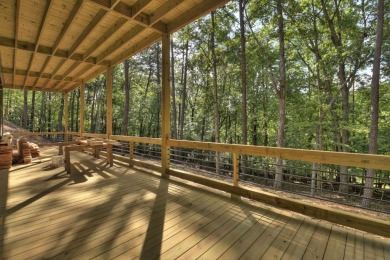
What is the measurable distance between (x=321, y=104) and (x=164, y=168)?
30.6ft

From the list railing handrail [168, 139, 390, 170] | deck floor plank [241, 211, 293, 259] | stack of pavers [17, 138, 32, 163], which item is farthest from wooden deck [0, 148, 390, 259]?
stack of pavers [17, 138, 32, 163]

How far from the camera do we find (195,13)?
3.87 metres

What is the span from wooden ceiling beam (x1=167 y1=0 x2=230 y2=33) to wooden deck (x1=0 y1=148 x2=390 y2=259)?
3.15m

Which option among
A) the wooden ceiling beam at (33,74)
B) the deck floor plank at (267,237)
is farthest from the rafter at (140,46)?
the deck floor plank at (267,237)

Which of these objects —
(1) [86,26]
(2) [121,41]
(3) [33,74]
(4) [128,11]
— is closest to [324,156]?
(4) [128,11]

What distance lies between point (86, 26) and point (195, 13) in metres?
2.51

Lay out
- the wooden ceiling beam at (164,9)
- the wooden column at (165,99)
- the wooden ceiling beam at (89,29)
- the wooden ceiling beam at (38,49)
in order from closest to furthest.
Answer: the wooden ceiling beam at (164,9) → the wooden ceiling beam at (89,29) → the wooden column at (165,99) → the wooden ceiling beam at (38,49)

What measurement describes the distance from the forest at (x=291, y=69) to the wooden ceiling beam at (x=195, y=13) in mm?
6028

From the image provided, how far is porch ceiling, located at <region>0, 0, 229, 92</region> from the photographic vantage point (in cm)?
377

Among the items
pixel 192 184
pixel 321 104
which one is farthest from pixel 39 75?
pixel 321 104

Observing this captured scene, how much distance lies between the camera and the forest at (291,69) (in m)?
9.49

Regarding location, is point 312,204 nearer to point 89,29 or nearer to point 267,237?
point 267,237

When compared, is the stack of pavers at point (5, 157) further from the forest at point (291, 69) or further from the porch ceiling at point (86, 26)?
the forest at point (291, 69)

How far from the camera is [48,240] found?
2.23 m
